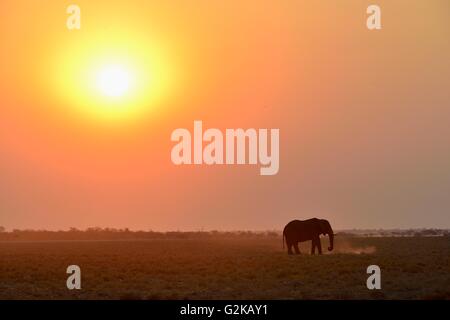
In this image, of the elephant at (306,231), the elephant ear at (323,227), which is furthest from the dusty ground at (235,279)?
the elephant ear at (323,227)

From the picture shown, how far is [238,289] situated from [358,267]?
8.55 meters

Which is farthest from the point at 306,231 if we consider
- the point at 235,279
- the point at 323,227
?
the point at 235,279

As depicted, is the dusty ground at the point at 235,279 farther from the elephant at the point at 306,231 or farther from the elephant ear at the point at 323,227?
the elephant ear at the point at 323,227

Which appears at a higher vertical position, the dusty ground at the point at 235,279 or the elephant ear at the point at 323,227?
the elephant ear at the point at 323,227

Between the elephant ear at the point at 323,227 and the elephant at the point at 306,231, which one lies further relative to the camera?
the elephant ear at the point at 323,227

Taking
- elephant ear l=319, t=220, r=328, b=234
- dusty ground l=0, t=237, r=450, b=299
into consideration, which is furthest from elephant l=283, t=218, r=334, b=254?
dusty ground l=0, t=237, r=450, b=299

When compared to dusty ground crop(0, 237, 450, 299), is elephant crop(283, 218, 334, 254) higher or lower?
higher

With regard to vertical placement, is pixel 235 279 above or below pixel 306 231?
below

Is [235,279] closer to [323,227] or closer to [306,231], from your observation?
[306,231]

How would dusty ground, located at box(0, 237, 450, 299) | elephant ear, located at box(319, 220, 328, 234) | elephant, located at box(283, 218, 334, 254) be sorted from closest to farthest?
dusty ground, located at box(0, 237, 450, 299)
elephant, located at box(283, 218, 334, 254)
elephant ear, located at box(319, 220, 328, 234)

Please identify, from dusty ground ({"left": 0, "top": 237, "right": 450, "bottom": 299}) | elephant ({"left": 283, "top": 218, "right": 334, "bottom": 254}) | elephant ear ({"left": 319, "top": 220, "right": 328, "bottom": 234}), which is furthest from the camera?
elephant ear ({"left": 319, "top": 220, "right": 328, "bottom": 234})

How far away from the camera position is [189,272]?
103ft

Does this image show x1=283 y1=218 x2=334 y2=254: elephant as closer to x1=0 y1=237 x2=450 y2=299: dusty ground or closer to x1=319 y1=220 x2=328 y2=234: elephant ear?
x1=319 y1=220 x2=328 y2=234: elephant ear
